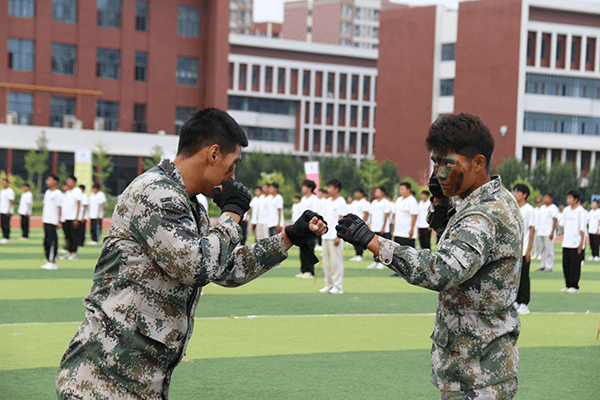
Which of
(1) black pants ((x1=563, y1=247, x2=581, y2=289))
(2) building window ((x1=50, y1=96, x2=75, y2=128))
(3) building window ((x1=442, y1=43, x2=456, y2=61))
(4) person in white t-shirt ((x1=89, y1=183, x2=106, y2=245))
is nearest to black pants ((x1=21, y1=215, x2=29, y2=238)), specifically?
(4) person in white t-shirt ((x1=89, y1=183, x2=106, y2=245))

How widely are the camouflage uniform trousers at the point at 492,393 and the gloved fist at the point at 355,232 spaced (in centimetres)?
81

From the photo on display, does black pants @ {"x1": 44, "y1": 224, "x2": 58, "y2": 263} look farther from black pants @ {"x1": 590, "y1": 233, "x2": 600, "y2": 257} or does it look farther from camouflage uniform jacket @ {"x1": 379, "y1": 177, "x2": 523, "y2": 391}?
black pants @ {"x1": 590, "y1": 233, "x2": 600, "y2": 257}

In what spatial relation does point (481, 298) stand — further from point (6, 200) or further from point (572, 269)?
point (6, 200)

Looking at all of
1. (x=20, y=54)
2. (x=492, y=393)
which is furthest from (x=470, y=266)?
(x=20, y=54)

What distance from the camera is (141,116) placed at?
50656 mm

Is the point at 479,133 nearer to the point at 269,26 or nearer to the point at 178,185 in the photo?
the point at 178,185

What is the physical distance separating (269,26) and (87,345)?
114111mm

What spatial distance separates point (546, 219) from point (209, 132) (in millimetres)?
A: 18035

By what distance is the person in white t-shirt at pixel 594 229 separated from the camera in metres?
22.9

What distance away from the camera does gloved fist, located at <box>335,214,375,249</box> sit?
3100mm

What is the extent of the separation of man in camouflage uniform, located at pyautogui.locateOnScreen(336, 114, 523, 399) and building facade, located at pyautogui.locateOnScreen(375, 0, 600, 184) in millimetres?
57241

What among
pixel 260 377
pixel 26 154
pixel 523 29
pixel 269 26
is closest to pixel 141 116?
pixel 26 154

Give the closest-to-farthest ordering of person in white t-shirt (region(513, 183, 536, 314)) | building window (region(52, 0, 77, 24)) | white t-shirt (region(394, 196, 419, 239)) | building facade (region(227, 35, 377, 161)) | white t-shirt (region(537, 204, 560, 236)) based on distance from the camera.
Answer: person in white t-shirt (region(513, 183, 536, 314)) → white t-shirt (region(394, 196, 419, 239)) → white t-shirt (region(537, 204, 560, 236)) → building window (region(52, 0, 77, 24)) → building facade (region(227, 35, 377, 161))

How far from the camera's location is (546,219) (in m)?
19.7
